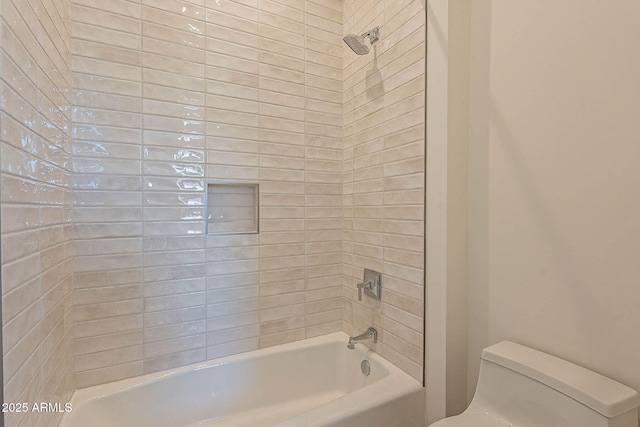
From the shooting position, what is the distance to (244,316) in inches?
68.2

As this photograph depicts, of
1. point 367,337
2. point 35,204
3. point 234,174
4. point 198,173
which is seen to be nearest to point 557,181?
point 367,337

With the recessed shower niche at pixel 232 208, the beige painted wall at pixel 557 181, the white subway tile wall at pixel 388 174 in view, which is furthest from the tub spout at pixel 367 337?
the recessed shower niche at pixel 232 208

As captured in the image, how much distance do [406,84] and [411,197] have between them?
22.5 inches

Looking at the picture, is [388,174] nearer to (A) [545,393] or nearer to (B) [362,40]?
(B) [362,40]

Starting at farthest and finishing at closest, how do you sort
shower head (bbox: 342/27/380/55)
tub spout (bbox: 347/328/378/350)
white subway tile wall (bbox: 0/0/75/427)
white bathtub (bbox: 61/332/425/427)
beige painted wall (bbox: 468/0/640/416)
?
tub spout (bbox: 347/328/378/350)
shower head (bbox: 342/27/380/55)
white bathtub (bbox: 61/332/425/427)
beige painted wall (bbox: 468/0/640/416)
white subway tile wall (bbox: 0/0/75/427)

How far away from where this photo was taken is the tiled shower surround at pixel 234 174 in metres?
1.40

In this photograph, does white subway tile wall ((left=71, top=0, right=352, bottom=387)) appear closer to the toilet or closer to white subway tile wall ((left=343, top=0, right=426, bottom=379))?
white subway tile wall ((left=343, top=0, right=426, bottom=379))

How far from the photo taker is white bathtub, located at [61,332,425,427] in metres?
1.28

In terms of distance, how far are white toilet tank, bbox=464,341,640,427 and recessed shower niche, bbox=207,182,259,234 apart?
1351mm

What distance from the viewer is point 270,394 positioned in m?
1.74

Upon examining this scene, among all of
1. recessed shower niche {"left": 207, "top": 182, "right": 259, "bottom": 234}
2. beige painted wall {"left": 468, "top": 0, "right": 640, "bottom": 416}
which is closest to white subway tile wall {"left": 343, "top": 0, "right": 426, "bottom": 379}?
beige painted wall {"left": 468, "top": 0, "right": 640, "bottom": 416}

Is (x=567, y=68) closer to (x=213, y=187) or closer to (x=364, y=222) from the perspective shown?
(x=364, y=222)

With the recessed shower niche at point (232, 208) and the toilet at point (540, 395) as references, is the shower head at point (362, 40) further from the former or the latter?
the toilet at point (540, 395)

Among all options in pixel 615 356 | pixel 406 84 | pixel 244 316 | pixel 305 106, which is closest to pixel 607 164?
pixel 615 356
